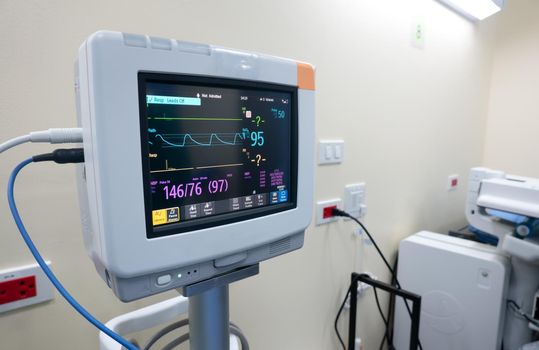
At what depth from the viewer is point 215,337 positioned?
0.54 m

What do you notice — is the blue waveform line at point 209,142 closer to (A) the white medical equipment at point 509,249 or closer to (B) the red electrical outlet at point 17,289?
(B) the red electrical outlet at point 17,289

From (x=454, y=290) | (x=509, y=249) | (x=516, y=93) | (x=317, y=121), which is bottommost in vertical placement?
(x=454, y=290)

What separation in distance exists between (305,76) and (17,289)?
2.17 feet

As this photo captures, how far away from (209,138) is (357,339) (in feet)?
4.13

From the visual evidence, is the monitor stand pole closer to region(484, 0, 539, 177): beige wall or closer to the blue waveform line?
the blue waveform line

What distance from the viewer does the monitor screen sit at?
1.36 ft

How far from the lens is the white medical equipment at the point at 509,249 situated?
1.14m

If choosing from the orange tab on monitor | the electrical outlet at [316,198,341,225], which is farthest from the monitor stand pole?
the electrical outlet at [316,198,341,225]

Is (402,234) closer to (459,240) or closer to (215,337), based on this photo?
(459,240)

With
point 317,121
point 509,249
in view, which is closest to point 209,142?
point 317,121

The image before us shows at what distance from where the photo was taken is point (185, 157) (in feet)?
1.45

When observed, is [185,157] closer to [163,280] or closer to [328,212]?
[163,280]

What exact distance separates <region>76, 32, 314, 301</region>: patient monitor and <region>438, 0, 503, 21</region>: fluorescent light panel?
1.50 m

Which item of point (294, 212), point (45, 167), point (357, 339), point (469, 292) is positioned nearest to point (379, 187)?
point (469, 292)
